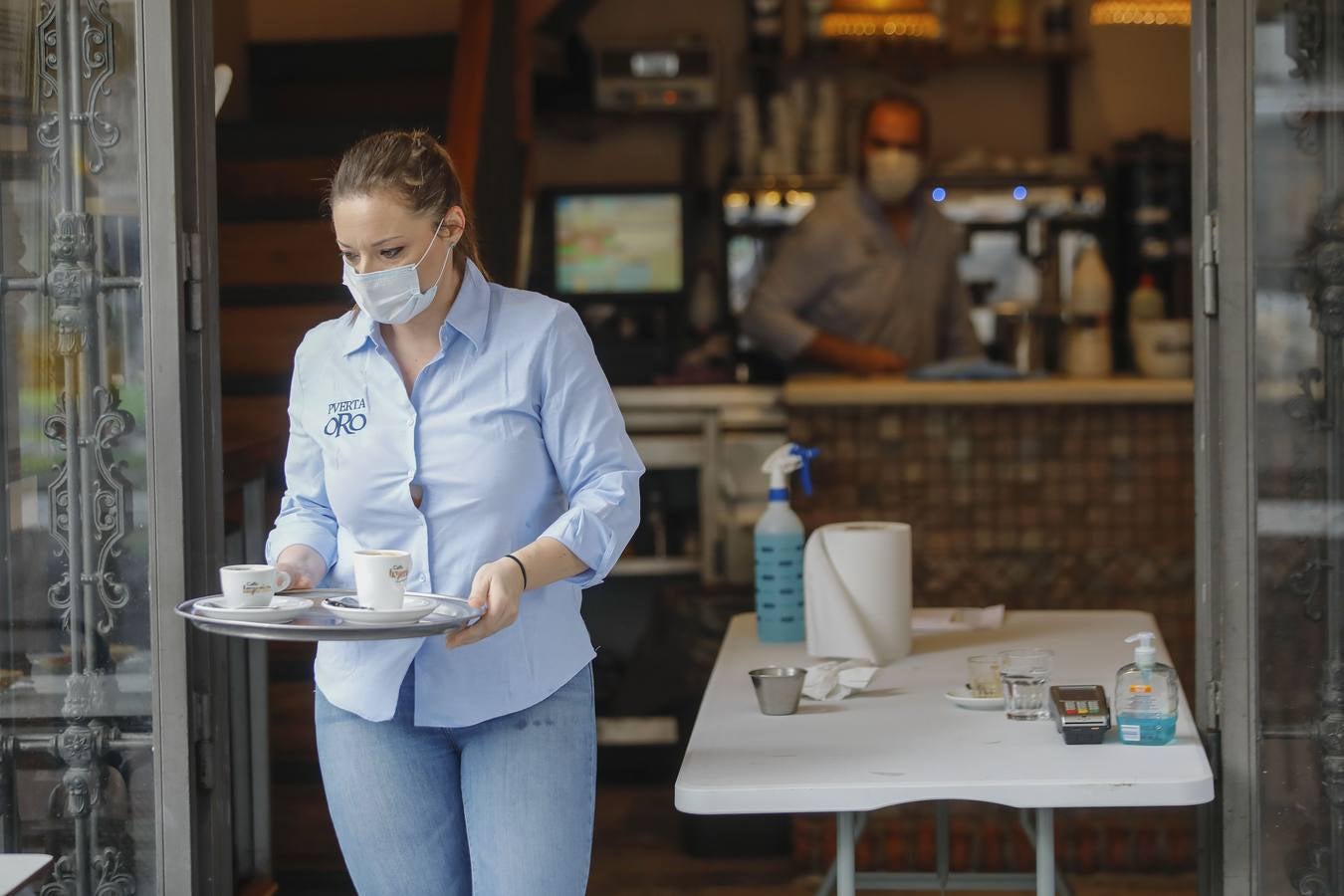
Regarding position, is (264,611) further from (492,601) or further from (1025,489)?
(1025,489)

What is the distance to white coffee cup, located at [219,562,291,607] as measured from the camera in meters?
2.07

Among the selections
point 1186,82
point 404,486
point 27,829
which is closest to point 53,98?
point 404,486

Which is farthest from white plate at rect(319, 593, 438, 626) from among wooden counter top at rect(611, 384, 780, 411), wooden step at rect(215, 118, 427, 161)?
wooden step at rect(215, 118, 427, 161)

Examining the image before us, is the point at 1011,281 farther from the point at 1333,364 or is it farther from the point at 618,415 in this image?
the point at 618,415

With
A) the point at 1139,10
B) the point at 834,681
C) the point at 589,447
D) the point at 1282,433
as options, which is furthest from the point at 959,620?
the point at 1139,10

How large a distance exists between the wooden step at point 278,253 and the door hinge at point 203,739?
2713 millimetres

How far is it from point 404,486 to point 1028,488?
3.07 metres

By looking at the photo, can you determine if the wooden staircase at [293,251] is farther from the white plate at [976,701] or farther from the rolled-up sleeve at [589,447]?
the white plate at [976,701]

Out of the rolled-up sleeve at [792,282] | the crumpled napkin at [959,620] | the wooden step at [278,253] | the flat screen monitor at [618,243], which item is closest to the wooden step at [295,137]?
the wooden step at [278,253]

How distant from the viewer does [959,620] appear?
335cm

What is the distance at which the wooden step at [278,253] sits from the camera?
5199 millimetres

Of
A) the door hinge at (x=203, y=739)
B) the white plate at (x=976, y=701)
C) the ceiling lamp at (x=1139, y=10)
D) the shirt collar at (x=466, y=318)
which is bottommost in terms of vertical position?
the door hinge at (x=203, y=739)

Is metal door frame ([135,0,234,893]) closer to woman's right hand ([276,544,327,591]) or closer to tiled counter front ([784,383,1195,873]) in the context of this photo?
woman's right hand ([276,544,327,591])

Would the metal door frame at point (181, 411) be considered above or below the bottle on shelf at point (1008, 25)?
below
